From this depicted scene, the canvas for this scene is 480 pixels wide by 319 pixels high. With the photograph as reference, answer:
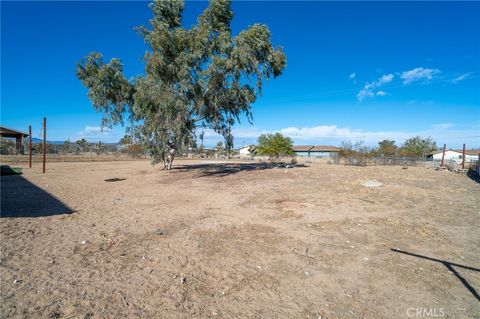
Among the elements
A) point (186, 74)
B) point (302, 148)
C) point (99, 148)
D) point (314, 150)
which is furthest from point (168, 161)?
point (302, 148)

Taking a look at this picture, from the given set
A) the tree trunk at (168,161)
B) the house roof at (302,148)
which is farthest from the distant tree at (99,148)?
the house roof at (302,148)

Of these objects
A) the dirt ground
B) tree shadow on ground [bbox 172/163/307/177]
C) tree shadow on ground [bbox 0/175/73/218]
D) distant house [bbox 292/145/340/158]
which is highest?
distant house [bbox 292/145/340/158]

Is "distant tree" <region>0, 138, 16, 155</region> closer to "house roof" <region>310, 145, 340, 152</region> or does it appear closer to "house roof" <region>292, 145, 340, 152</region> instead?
"house roof" <region>292, 145, 340, 152</region>

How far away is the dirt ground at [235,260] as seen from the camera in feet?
10.0

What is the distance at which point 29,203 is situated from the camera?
7.73 metres

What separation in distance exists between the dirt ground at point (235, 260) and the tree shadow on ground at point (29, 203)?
2.1 inches

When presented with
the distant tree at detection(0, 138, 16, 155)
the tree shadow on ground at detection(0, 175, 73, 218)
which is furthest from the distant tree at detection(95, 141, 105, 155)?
the tree shadow on ground at detection(0, 175, 73, 218)

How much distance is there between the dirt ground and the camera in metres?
3.05

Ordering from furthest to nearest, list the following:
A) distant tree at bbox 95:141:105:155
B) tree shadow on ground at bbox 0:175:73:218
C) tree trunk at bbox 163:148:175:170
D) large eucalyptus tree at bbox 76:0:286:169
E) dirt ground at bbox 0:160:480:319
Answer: distant tree at bbox 95:141:105:155 < tree trunk at bbox 163:148:175:170 < large eucalyptus tree at bbox 76:0:286:169 < tree shadow on ground at bbox 0:175:73:218 < dirt ground at bbox 0:160:480:319

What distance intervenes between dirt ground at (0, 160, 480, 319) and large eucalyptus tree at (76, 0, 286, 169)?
8156 mm

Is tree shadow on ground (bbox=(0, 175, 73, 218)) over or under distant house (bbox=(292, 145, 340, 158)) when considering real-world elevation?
under

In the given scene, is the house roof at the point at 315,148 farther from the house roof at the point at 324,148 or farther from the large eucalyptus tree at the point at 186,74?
the large eucalyptus tree at the point at 186,74

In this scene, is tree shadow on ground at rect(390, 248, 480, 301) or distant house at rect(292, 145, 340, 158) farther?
distant house at rect(292, 145, 340, 158)

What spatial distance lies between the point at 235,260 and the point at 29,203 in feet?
23.1
